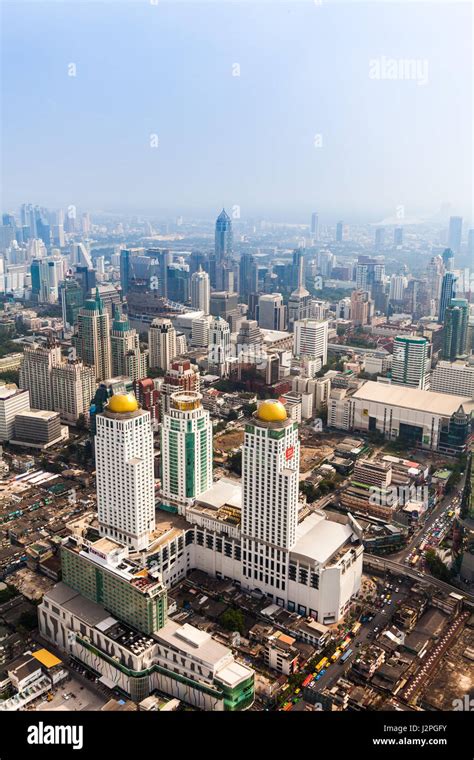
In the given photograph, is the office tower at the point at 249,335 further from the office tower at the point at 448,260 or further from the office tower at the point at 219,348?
the office tower at the point at 448,260

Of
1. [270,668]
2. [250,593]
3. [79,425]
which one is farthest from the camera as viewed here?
[79,425]

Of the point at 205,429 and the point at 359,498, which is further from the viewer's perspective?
the point at 359,498

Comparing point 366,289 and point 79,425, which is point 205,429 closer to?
point 79,425

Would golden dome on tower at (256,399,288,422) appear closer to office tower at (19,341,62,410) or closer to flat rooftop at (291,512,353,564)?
flat rooftop at (291,512,353,564)

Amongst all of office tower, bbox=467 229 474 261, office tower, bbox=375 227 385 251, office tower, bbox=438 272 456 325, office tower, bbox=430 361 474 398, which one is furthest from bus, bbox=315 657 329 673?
office tower, bbox=375 227 385 251

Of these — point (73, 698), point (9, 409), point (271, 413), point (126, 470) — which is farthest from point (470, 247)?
point (73, 698)

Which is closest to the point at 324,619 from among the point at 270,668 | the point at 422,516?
the point at 270,668

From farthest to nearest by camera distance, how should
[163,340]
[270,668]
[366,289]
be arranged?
[366,289], [163,340], [270,668]
